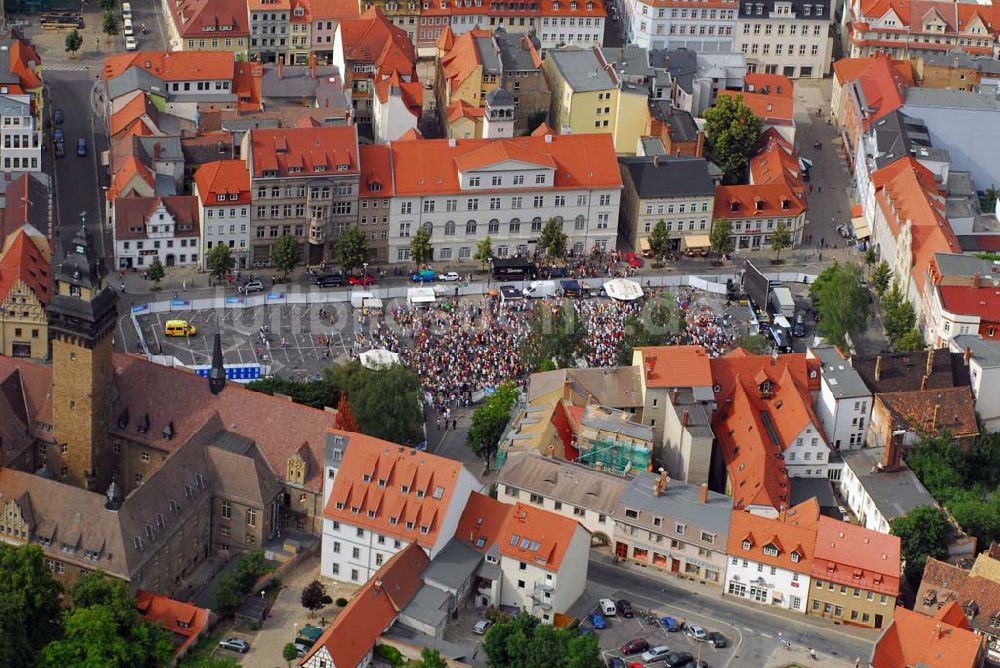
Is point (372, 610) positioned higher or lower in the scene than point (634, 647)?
higher

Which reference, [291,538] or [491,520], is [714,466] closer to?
[491,520]

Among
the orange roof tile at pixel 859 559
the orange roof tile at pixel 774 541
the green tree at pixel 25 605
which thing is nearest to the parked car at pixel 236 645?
the green tree at pixel 25 605

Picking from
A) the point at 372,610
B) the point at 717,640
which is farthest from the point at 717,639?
the point at 372,610

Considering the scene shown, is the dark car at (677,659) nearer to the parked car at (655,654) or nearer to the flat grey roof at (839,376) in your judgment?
the parked car at (655,654)

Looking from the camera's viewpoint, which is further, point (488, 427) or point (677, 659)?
point (488, 427)

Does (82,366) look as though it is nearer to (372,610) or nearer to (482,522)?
(372,610)

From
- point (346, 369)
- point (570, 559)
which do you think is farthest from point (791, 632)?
point (346, 369)
